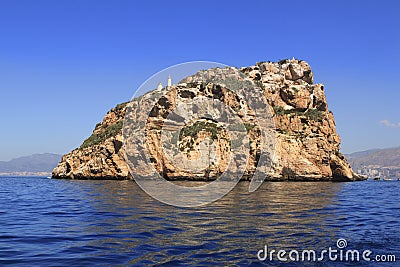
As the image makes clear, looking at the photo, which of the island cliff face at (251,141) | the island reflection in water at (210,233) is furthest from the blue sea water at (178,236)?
the island cliff face at (251,141)

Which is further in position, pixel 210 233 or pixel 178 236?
pixel 210 233

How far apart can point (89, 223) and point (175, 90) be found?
299ft

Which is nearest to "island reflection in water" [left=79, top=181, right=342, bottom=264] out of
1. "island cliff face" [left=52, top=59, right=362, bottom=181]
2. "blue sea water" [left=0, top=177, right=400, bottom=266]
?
"blue sea water" [left=0, top=177, right=400, bottom=266]

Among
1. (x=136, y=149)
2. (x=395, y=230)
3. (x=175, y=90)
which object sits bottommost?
(x=395, y=230)

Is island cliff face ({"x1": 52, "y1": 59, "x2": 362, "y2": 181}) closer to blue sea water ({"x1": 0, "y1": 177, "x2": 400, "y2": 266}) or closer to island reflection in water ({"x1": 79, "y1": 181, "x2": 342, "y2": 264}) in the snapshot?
island reflection in water ({"x1": 79, "y1": 181, "x2": 342, "y2": 264})

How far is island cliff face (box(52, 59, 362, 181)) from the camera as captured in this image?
101m

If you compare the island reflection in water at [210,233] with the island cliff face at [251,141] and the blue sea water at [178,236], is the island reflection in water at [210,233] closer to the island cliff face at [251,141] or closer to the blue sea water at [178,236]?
the blue sea water at [178,236]

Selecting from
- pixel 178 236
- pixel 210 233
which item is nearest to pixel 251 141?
pixel 210 233

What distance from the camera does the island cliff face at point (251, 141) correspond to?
3959 inches

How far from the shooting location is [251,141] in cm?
10494

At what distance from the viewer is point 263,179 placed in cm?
10000

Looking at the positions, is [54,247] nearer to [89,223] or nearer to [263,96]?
[89,223]

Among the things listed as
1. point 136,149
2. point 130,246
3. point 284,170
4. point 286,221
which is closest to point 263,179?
point 284,170

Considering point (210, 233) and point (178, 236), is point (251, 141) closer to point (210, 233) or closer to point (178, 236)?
point (210, 233)
